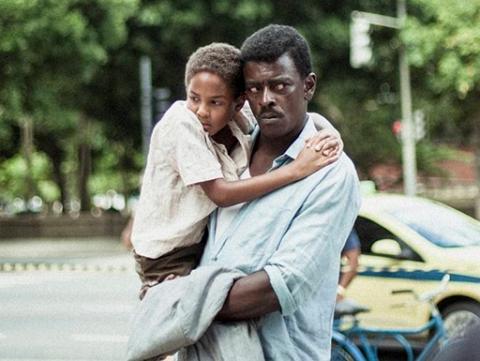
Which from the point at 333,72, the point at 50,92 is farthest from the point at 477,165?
the point at 50,92

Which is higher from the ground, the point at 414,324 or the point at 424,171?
the point at 414,324

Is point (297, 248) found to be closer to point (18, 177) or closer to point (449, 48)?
point (449, 48)

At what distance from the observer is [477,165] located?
3038 cm

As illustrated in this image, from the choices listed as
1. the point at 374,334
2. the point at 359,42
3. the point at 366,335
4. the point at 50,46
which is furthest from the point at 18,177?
the point at 374,334

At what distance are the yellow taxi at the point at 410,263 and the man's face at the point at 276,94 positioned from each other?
633 centimetres

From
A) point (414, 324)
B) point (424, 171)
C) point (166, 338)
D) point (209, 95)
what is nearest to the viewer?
point (166, 338)

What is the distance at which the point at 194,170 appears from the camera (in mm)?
2410

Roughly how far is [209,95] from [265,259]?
0.43m

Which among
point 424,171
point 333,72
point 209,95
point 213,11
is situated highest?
point 209,95

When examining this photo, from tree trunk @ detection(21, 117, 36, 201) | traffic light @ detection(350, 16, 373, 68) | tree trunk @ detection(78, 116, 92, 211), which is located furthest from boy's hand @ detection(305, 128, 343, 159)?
tree trunk @ detection(78, 116, 92, 211)

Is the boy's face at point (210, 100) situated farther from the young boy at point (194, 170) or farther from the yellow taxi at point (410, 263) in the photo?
the yellow taxi at point (410, 263)

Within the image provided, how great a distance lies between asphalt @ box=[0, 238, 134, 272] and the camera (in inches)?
803

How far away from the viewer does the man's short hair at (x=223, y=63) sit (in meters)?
2.47

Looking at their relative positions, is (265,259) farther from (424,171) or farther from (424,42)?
(424,171)
